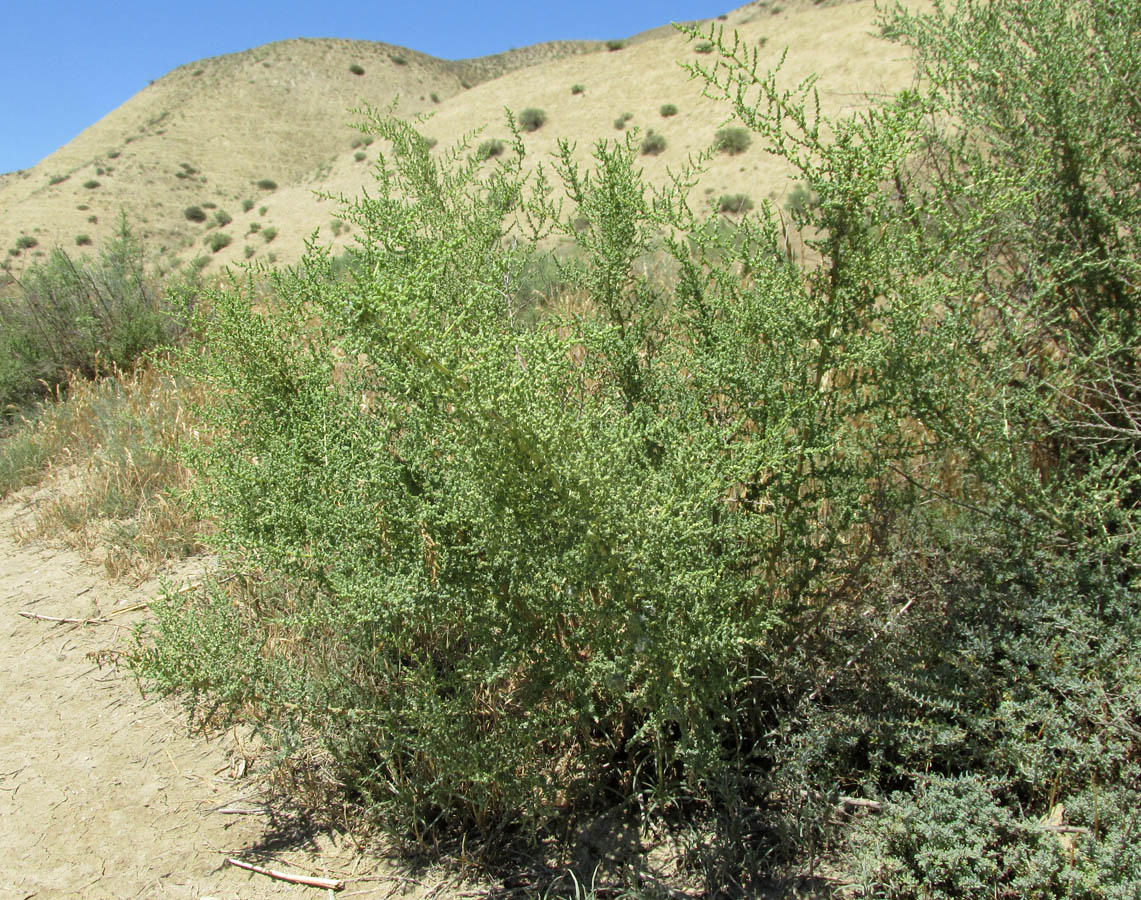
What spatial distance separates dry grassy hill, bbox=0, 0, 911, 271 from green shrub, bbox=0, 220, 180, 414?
10.7m

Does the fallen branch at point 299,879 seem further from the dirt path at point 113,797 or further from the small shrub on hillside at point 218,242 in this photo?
the small shrub on hillside at point 218,242

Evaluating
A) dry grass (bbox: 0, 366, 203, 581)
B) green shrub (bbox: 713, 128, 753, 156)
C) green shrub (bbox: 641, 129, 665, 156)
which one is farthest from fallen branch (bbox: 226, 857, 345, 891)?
→ green shrub (bbox: 641, 129, 665, 156)

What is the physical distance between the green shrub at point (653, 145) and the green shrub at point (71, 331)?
20999mm

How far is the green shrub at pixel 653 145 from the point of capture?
26.8m

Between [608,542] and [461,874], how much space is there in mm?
1432

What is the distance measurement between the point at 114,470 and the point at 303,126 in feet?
161

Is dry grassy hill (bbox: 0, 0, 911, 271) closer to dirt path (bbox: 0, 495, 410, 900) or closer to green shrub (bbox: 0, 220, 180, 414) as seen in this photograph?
green shrub (bbox: 0, 220, 180, 414)

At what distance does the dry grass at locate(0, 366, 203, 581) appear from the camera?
4.89 metres

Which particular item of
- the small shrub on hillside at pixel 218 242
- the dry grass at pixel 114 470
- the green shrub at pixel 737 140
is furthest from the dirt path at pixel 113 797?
the small shrub on hillside at pixel 218 242

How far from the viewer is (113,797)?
3.31 meters

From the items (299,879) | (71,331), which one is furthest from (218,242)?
(299,879)

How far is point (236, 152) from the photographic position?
45.0 metres

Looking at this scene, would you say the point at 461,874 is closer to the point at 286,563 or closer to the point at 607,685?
the point at 607,685

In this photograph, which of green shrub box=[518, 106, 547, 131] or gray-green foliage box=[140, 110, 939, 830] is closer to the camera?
gray-green foliage box=[140, 110, 939, 830]
